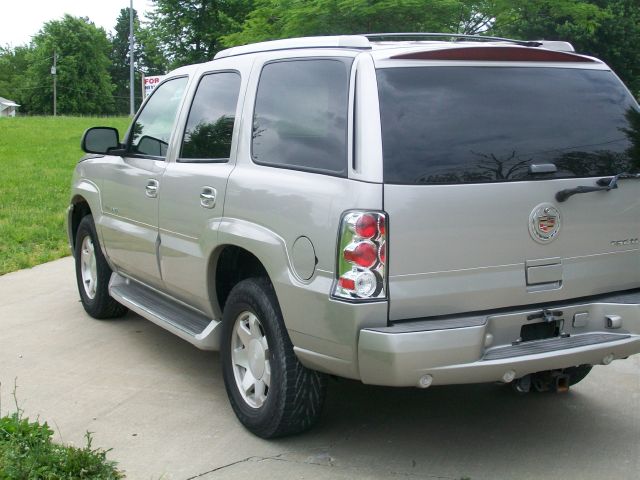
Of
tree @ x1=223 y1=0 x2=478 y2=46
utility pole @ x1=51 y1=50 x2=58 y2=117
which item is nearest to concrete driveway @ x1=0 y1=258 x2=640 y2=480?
tree @ x1=223 y1=0 x2=478 y2=46

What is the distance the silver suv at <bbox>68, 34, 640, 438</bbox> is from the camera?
3486 millimetres

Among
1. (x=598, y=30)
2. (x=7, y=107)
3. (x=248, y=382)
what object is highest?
Answer: (x=598, y=30)

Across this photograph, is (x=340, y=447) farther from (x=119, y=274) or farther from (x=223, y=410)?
(x=119, y=274)

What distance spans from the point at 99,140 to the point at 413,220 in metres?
3.19

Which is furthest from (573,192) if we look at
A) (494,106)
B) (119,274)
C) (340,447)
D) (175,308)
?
(119,274)

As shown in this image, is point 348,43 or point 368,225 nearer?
point 368,225

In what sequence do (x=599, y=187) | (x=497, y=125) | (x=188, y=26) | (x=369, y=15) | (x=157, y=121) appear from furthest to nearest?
(x=188, y=26)
(x=369, y=15)
(x=157, y=121)
(x=599, y=187)
(x=497, y=125)

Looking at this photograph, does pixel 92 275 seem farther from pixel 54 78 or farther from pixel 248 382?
pixel 54 78

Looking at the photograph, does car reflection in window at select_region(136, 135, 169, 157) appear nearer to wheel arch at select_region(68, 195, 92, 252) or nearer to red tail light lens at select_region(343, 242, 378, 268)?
wheel arch at select_region(68, 195, 92, 252)

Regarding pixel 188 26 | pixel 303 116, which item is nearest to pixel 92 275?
pixel 303 116

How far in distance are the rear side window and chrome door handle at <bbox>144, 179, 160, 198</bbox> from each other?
1.06 m

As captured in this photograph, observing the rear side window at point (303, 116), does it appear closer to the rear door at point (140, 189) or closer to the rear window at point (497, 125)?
the rear window at point (497, 125)

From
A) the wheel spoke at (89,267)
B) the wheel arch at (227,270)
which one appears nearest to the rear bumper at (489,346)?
the wheel arch at (227,270)

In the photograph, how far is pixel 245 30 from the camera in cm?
1667
